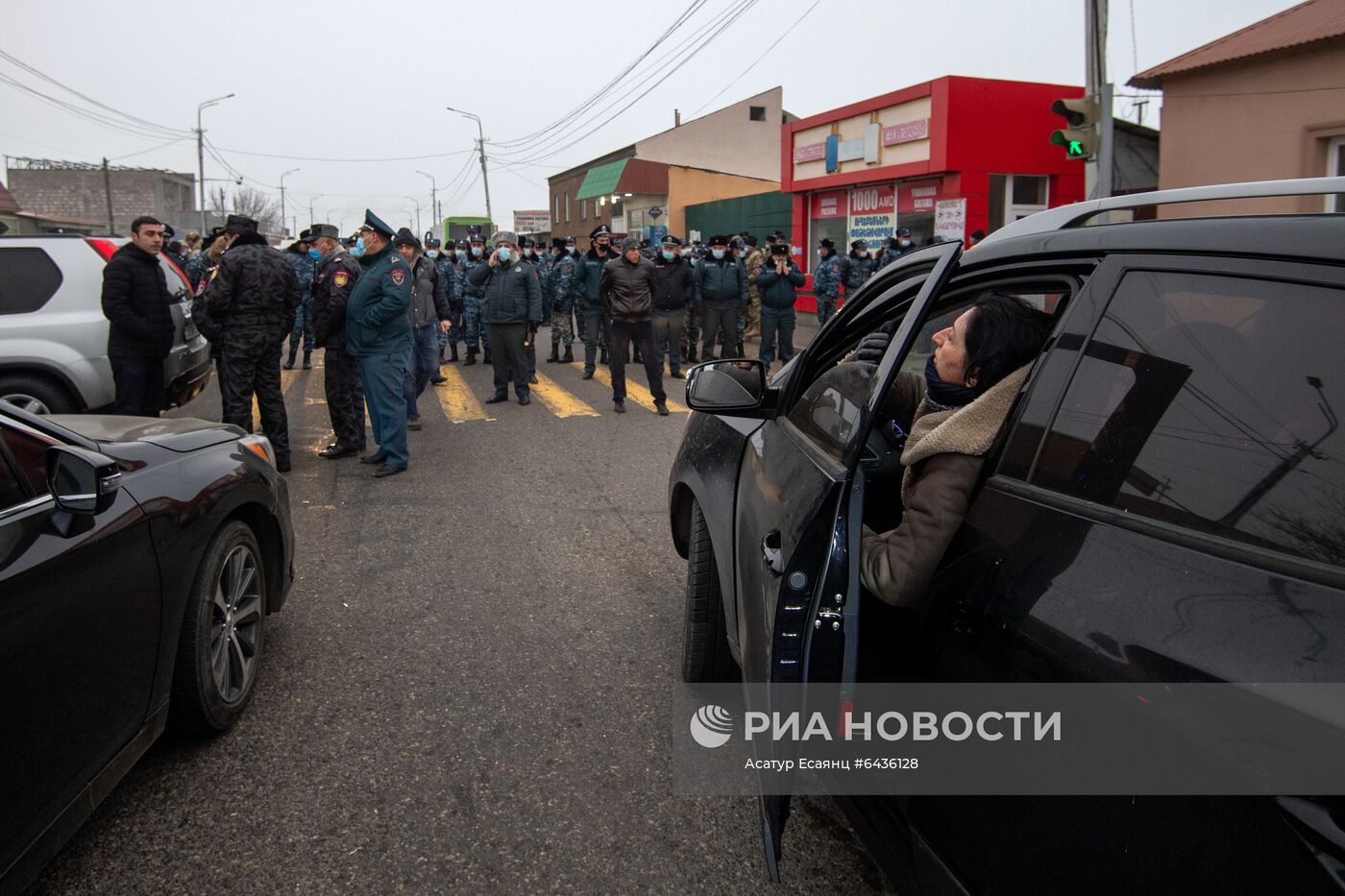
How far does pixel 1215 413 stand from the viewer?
1539 mm

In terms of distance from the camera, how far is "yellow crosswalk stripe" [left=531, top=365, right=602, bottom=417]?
1064 centimetres

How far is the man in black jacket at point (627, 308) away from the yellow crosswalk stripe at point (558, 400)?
37 cm

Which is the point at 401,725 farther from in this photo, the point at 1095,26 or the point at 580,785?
the point at 1095,26

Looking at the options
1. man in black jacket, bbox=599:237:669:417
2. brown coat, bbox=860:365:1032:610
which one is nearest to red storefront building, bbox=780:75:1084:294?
man in black jacket, bbox=599:237:669:417

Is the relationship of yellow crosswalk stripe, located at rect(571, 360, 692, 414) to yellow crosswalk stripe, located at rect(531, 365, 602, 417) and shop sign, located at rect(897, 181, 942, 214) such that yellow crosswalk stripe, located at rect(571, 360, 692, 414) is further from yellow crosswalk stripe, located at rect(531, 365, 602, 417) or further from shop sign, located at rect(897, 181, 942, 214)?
shop sign, located at rect(897, 181, 942, 214)

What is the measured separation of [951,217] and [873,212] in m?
2.94

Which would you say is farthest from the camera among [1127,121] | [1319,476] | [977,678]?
[1127,121]

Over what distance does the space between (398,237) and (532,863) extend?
23.3 ft

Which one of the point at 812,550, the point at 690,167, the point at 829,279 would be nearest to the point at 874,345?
the point at 812,550

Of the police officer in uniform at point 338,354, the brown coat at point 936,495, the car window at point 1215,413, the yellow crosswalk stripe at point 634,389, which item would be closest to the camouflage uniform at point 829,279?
the yellow crosswalk stripe at point 634,389

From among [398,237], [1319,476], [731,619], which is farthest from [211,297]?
[1319,476]

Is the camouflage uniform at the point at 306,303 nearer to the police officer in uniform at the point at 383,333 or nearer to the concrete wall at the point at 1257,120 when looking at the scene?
the police officer in uniform at the point at 383,333

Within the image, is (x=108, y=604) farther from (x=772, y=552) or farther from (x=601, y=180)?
(x=601, y=180)

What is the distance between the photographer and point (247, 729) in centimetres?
354
